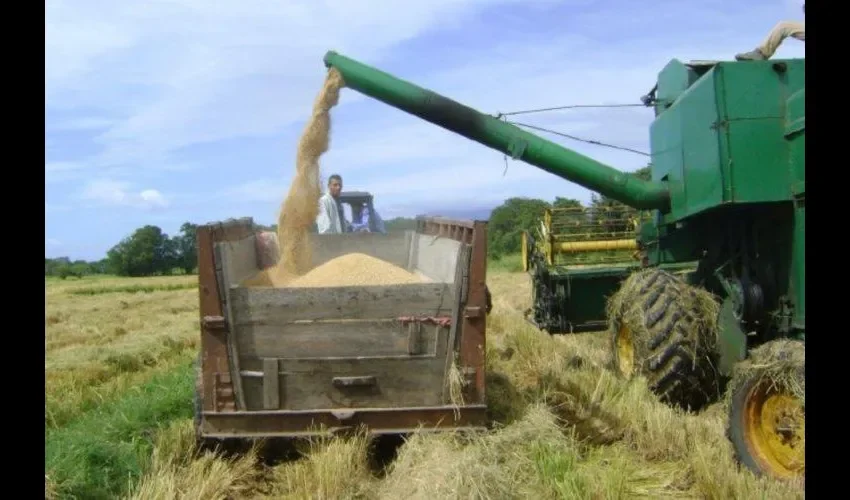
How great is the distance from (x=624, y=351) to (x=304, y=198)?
122 inches

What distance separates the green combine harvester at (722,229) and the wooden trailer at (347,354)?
157 cm

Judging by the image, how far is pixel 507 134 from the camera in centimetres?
721

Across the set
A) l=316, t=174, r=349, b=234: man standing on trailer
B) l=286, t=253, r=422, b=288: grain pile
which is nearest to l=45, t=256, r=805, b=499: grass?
l=286, t=253, r=422, b=288: grain pile

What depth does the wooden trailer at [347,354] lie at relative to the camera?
465 cm

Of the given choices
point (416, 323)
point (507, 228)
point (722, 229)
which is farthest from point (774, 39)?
point (507, 228)

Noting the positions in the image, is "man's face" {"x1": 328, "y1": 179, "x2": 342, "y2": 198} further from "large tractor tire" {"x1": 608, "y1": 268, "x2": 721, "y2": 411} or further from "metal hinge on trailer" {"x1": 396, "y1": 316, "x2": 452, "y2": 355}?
"metal hinge on trailer" {"x1": 396, "y1": 316, "x2": 452, "y2": 355}

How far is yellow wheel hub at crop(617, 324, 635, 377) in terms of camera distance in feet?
22.5

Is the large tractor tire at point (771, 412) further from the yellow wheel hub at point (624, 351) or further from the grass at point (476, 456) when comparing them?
the yellow wheel hub at point (624, 351)

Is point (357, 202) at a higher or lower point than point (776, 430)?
higher

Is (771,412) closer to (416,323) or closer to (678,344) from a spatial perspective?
(678,344)

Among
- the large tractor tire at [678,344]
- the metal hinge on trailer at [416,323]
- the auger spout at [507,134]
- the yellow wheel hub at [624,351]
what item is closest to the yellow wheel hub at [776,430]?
the large tractor tire at [678,344]
